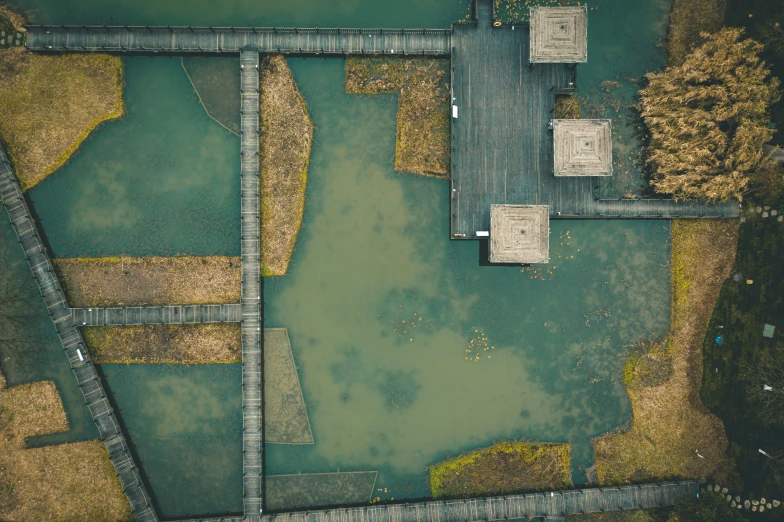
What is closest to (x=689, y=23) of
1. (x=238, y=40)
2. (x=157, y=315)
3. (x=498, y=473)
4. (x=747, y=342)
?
(x=747, y=342)

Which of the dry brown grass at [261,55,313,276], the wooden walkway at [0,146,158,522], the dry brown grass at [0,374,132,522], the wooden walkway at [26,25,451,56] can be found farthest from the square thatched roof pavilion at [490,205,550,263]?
the dry brown grass at [0,374,132,522]

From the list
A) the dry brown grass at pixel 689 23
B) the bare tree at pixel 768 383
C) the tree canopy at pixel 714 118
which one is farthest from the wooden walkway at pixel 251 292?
the bare tree at pixel 768 383

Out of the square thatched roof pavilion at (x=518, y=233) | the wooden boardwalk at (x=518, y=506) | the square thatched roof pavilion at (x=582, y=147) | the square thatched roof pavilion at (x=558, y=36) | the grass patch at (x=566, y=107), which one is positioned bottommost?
the wooden boardwalk at (x=518, y=506)

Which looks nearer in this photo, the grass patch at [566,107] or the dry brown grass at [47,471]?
the dry brown grass at [47,471]

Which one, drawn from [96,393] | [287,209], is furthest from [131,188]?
[96,393]

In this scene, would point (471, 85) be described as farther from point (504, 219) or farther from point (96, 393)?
point (96, 393)

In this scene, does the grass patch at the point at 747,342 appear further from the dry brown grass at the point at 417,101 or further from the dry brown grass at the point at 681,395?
the dry brown grass at the point at 417,101

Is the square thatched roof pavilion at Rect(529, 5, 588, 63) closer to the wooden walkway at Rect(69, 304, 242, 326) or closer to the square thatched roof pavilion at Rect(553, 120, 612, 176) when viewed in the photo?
the square thatched roof pavilion at Rect(553, 120, 612, 176)

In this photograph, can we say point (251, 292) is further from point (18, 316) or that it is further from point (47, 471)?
point (47, 471)
